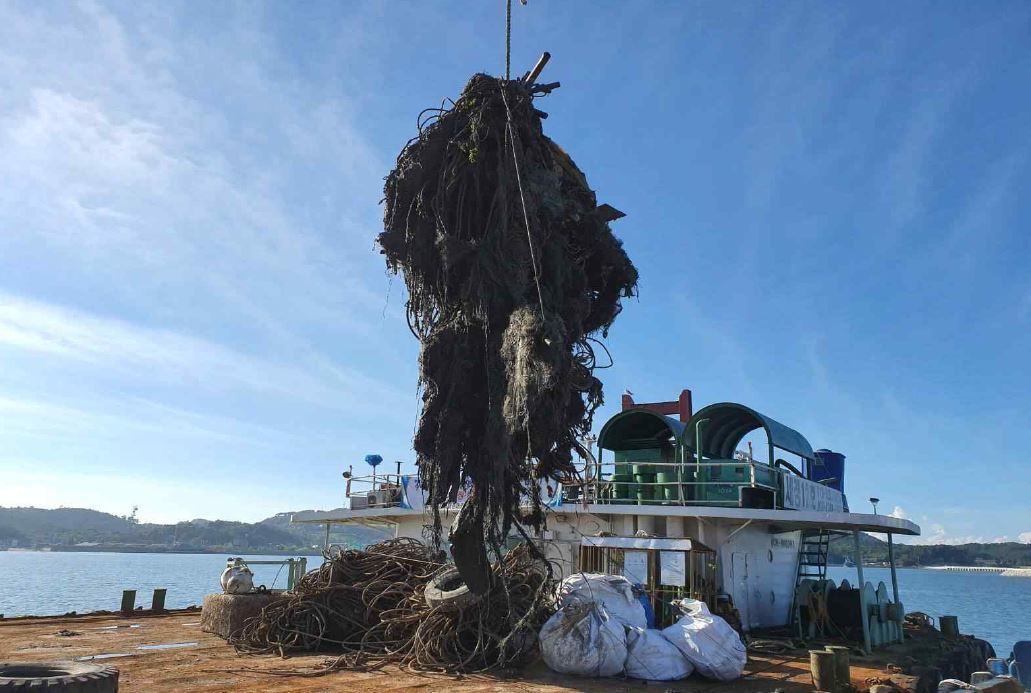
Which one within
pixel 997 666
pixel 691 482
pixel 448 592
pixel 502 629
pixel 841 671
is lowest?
pixel 997 666

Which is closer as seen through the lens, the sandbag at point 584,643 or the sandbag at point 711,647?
the sandbag at point 584,643

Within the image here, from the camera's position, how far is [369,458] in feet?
65.8

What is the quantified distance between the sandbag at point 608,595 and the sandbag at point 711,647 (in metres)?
0.67

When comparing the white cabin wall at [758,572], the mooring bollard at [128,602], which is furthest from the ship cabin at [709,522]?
the mooring bollard at [128,602]

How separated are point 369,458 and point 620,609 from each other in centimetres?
1140

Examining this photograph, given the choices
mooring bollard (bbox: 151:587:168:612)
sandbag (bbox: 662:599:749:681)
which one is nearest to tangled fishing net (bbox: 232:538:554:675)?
sandbag (bbox: 662:599:749:681)

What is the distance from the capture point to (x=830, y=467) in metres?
21.4

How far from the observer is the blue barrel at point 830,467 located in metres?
21.2

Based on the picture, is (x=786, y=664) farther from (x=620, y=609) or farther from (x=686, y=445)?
(x=686, y=445)

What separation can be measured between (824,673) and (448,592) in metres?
4.95

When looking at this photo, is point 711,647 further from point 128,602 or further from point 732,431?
point 128,602

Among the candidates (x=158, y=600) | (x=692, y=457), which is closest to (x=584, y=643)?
(x=692, y=457)

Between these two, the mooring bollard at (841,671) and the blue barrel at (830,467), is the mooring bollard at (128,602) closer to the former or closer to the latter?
the mooring bollard at (841,671)

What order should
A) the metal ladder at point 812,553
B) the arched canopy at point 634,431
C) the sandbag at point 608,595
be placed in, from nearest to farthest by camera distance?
the sandbag at point 608,595
the arched canopy at point 634,431
the metal ladder at point 812,553
